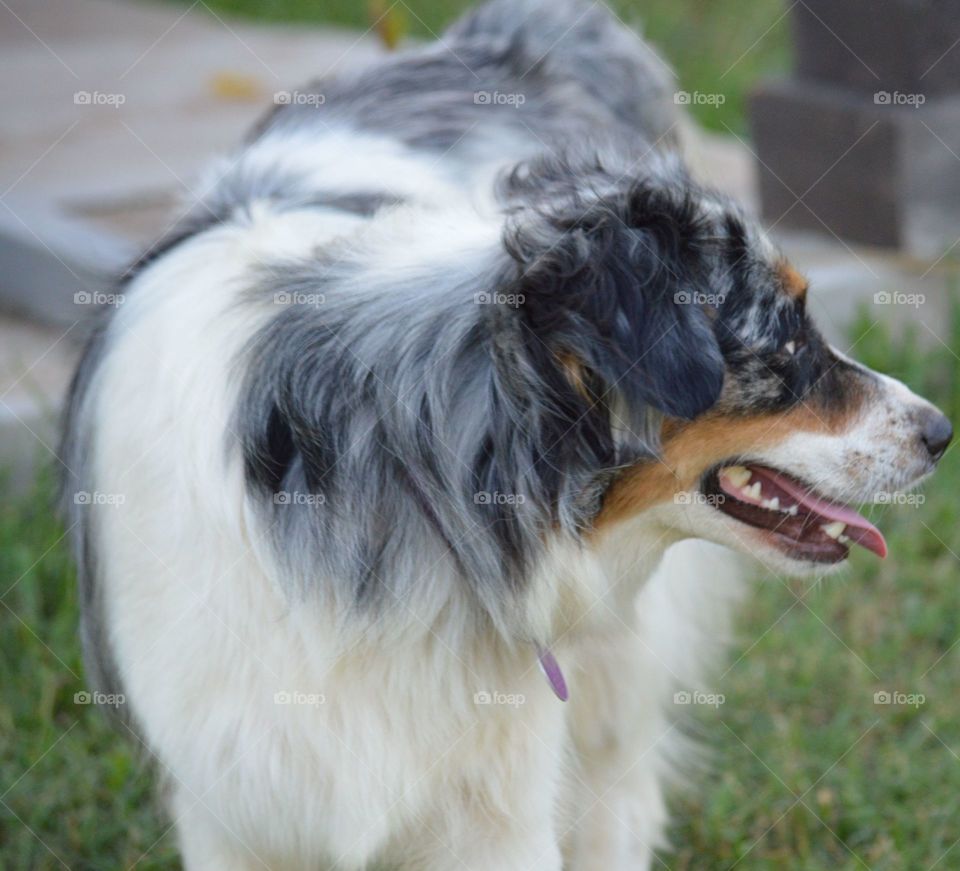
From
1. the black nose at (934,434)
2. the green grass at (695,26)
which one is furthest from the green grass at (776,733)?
the green grass at (695,26)

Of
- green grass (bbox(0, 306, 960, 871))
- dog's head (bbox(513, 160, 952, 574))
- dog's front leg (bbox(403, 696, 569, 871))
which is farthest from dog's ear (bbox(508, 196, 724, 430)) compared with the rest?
green grass (bbox(0, 306, 960, 871))

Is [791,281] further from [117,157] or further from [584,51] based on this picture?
[117,157]

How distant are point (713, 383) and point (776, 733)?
6.11ft

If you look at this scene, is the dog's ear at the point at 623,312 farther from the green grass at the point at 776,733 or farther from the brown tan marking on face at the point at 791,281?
the green grass at the point at 776,733

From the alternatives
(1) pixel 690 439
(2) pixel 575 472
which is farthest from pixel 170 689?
(1) pixel 690 439

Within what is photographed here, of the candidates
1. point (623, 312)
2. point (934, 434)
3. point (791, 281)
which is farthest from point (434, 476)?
point (934, 434)

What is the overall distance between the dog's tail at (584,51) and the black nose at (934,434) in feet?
5.06

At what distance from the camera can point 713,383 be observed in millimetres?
2211

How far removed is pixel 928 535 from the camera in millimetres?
4586

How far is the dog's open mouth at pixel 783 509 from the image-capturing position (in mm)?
2443

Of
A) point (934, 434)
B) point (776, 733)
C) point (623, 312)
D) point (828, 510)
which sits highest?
point (623, 312)

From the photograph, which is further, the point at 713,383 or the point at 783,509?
A: the point at 783,509

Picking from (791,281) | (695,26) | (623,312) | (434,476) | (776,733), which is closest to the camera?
(623,312)

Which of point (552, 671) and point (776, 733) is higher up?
point (552, 671)
